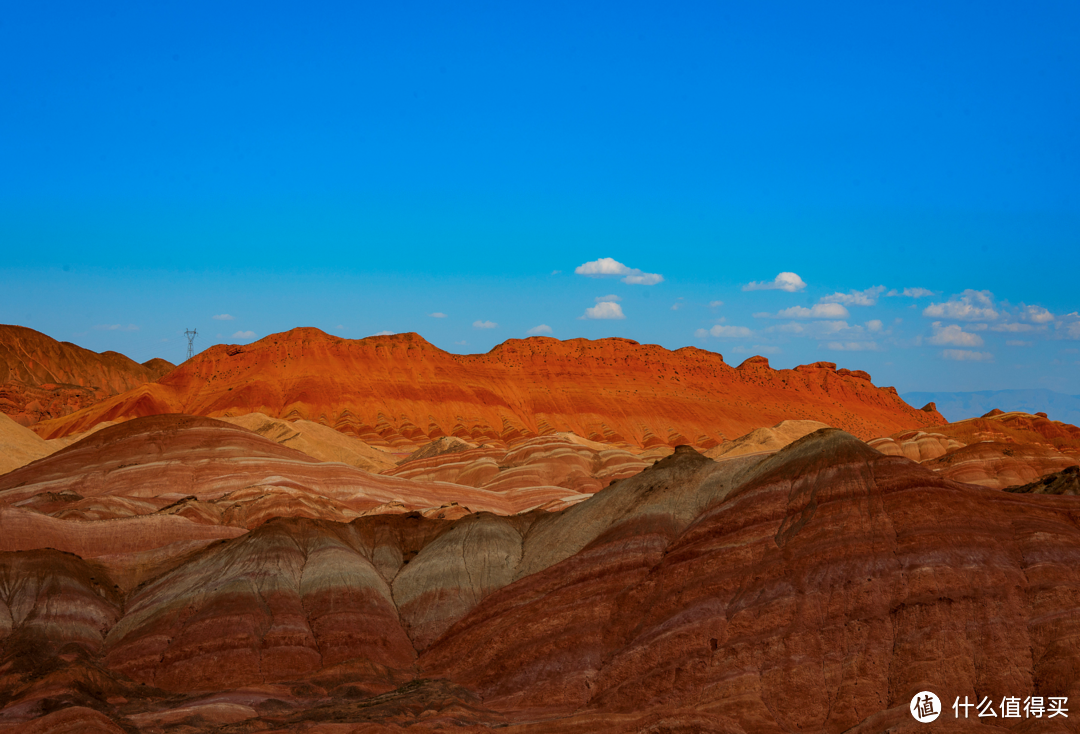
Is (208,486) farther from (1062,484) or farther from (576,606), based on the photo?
(1062,484)

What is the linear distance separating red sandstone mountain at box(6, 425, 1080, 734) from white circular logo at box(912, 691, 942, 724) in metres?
0.32

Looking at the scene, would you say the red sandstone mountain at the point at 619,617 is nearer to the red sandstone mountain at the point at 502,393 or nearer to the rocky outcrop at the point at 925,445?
the rocky outcrop at the point at 925,445

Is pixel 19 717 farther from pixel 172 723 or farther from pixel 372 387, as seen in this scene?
pixel 372 387

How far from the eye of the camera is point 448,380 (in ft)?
457

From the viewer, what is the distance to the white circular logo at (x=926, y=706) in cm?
1883

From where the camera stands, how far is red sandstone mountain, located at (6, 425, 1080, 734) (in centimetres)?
2183

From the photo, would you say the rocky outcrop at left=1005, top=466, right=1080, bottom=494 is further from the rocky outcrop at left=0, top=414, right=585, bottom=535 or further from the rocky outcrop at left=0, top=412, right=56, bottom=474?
the rocky outcrop at left=0, top=412, right=56, bottom=474

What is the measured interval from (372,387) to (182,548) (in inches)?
3825

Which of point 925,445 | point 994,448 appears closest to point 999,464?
point 994,448

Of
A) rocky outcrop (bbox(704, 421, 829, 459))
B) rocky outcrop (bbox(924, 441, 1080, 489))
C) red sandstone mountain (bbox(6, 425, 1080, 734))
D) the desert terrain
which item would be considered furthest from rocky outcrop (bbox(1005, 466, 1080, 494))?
rocky outcrop (bbox(704, 421, 829, 459))

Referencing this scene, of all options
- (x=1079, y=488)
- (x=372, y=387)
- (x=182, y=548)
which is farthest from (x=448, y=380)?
(x=1079, y=488)

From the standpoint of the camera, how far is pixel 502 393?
138 m

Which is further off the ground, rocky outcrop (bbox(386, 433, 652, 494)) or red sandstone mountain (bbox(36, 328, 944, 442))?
red sandstone mountain (bbox(36, 328, 944, 442))

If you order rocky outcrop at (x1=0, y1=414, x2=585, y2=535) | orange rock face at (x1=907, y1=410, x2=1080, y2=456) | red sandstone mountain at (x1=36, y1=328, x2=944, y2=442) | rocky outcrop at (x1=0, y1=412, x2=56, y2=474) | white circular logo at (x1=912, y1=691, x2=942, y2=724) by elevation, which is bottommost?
white circular logo at (x1=912, y1=691, x2=942, y2=724)
